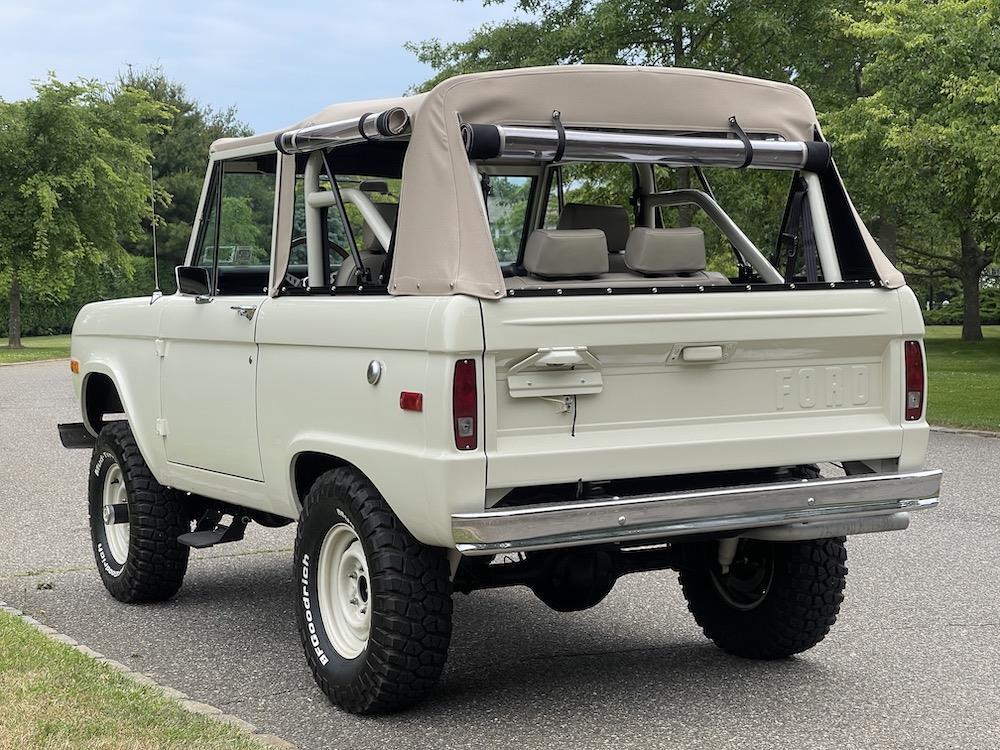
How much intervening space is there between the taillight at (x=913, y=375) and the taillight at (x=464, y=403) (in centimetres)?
193

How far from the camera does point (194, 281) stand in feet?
22.0

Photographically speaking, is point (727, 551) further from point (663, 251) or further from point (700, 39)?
point (700, 39)

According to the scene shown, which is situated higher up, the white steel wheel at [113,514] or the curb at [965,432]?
the white steel wheel at [113,514]

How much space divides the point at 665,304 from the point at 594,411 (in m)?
0.49

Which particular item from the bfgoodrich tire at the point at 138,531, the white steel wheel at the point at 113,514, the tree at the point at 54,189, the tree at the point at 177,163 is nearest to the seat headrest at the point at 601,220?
the bfgoodrich tire at the point at 138,531

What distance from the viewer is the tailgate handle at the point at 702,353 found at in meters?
5.25

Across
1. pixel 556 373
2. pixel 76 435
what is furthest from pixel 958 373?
pixel 556 373

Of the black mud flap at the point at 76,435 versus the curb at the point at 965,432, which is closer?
the black mud flap at the point at 76,435

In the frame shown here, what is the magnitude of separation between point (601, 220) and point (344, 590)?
83.7 inches

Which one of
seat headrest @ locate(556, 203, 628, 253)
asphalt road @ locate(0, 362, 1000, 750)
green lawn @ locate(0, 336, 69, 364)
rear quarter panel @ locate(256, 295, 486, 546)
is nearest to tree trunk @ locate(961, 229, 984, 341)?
green lawn @ locate(0, 336, 69, 364)

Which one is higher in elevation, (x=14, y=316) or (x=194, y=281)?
(x=194, y=281)

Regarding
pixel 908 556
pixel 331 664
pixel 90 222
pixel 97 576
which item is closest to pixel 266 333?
pixel 331 664

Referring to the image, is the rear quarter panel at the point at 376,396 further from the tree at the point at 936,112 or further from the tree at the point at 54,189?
the tree at the point at 54,189

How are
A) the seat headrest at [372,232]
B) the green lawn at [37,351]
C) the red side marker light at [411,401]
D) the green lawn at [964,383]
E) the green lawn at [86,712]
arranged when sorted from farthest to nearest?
the green lawn at [37,351]
the green lawn at [964,383]
the seat headrest at [372,232]
the red side marker light at [411,401]
the green lawn at [86,712]
